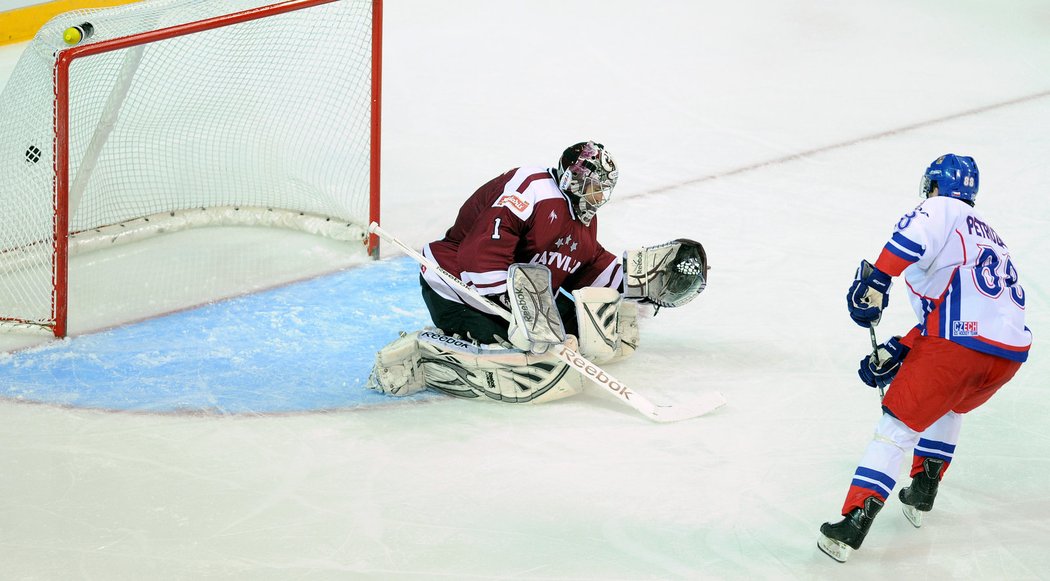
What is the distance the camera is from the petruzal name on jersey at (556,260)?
3.86 metres

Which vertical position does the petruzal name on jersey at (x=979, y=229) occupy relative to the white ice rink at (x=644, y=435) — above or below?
above

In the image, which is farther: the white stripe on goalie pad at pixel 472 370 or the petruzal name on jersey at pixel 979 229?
the white stripe on goalie pad at pixel 472 370

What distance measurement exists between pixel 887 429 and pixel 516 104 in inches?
173

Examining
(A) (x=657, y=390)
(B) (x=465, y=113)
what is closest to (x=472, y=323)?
(A) (x=657, y=390)

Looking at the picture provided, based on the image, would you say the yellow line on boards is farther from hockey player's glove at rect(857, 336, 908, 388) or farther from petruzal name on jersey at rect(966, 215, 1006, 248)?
petruzal name on jersey at rect(966, 215, 1006, 248)

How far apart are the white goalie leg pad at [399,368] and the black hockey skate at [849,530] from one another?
1409 mm

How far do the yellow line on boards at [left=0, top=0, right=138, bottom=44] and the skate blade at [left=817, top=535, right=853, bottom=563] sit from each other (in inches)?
253

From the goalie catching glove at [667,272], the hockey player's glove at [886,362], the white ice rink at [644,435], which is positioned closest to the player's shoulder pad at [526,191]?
the goalie catching glove at [667,272]

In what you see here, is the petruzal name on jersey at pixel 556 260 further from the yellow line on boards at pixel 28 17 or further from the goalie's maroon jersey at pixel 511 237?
the yellow line on boards at pixel 28 17

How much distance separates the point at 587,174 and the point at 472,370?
0.69 meters

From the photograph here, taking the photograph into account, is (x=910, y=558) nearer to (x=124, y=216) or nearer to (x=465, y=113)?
(x=124, y=216)

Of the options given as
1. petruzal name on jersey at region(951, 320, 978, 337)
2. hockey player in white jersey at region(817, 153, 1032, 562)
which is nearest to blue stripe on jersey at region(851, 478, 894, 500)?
hockey player in white jersey at region(817, 153, 1032, 562)

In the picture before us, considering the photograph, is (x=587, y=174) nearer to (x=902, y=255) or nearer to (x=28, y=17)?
(x=902, y=255)

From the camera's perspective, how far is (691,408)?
12.3 feet
